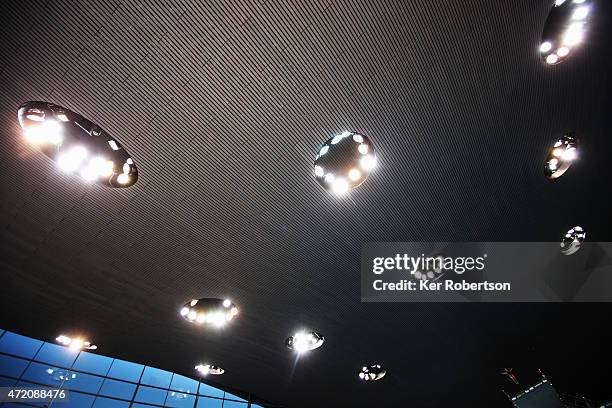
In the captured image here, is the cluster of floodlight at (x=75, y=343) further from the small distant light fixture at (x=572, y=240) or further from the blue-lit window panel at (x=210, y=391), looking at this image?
the small distant light fixture at (x=572, y=240)

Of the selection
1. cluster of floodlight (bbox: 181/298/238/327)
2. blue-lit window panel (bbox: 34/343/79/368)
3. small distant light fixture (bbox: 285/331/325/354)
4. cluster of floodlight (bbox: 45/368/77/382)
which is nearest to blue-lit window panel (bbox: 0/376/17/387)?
blue-lit window panel (bbox: 34/343/79/368)

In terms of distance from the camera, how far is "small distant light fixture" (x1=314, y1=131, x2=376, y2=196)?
18.6 ft

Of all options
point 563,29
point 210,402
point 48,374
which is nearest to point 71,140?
point 563,29

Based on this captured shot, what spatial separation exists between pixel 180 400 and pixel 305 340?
7.62 meters

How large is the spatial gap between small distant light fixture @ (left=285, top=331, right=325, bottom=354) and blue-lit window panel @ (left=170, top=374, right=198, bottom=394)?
5.74 m

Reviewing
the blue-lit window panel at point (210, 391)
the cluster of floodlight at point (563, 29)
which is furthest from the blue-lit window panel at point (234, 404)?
the cluster of floodlight at point (563, 29)

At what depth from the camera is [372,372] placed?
11711mm

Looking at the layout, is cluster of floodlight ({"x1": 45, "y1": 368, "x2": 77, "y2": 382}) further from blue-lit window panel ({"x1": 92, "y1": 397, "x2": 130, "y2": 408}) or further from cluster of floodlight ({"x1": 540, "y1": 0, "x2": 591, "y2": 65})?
cluster of floodlight ({"x1": 540, "y1": 0, "x2": 591, "y2": 65})

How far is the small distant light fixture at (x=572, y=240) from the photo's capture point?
310 inches

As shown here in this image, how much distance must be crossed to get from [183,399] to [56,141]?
12.1 metres

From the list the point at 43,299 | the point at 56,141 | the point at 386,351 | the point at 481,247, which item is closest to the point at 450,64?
the point at 481,247

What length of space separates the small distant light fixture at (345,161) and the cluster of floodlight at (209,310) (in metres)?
4.61

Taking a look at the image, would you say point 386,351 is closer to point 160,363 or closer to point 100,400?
point 160,363

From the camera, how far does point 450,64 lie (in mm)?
4883
